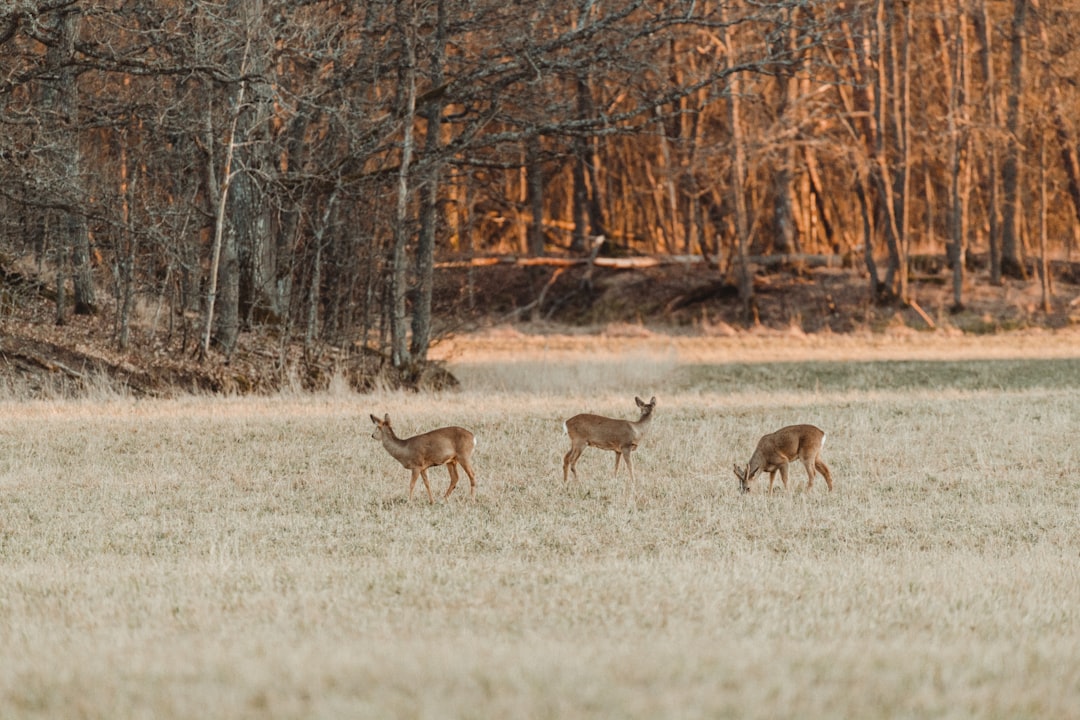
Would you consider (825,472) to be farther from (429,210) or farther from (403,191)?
(429,210)

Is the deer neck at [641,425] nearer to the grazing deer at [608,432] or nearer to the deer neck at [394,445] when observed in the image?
the grazing deer at [608,432]

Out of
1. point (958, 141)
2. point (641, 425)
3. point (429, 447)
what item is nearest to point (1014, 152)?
point (958, 141)

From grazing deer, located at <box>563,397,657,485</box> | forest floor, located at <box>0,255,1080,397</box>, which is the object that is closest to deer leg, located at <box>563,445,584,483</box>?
grazing deer, located at <box>563,397,657,485</box>

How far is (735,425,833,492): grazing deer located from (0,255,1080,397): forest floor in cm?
975

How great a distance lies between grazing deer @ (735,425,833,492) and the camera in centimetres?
1228

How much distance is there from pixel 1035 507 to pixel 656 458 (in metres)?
3.99

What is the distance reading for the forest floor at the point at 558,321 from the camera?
20.2 metres

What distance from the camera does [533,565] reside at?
376 inches

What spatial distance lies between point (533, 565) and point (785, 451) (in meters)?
3.57

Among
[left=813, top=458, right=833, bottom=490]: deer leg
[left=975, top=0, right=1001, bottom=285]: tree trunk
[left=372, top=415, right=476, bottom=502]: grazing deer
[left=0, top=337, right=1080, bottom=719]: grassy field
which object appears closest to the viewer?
[left=0, top=337, right=1080, bottom=719]: grassy field

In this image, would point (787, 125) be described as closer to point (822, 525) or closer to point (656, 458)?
point (656, 458)

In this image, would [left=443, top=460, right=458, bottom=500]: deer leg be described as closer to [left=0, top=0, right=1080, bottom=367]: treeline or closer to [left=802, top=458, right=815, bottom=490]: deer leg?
[left=802, top=458, right=815, bottom=490]: deer leg

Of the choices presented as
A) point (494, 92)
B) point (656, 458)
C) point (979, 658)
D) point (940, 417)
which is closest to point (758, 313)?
point (494, 92)

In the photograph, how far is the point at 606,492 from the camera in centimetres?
1276
